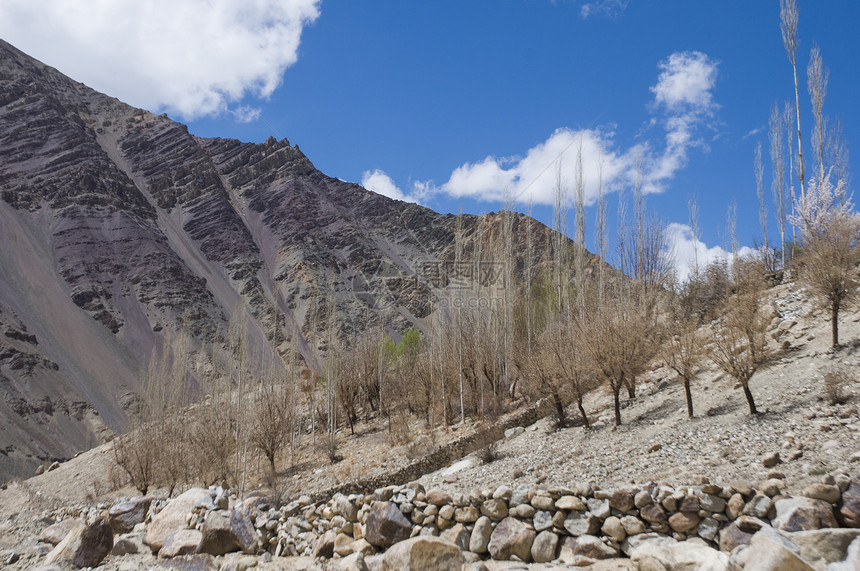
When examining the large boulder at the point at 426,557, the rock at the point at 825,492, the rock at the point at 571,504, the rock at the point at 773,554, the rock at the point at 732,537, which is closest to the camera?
the rock at the point at 773,554

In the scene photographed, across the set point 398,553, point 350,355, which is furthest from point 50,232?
point 398,553

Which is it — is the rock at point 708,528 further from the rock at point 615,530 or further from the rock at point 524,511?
the rock at point 524,511

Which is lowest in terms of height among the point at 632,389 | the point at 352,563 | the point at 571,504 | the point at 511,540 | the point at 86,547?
the point at 86,547

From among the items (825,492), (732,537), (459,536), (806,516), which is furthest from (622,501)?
(459,536)

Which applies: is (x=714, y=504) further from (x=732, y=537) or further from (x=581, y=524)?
(x=581, y=524)

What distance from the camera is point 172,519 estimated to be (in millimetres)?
8742

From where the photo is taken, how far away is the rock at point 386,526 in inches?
259

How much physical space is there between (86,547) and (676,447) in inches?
387

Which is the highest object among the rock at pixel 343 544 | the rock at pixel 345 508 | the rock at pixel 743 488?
the rock at pixel 743 488

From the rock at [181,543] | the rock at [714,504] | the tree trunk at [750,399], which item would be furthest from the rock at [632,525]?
the rock at [181,543]

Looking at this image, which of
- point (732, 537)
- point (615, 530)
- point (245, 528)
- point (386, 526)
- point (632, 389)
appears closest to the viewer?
point (732, 537)

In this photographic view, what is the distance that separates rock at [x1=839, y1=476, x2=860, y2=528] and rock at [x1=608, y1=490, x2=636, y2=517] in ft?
5.99

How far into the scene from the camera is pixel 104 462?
80.7 ft

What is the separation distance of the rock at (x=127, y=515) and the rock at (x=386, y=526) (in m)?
5.66
